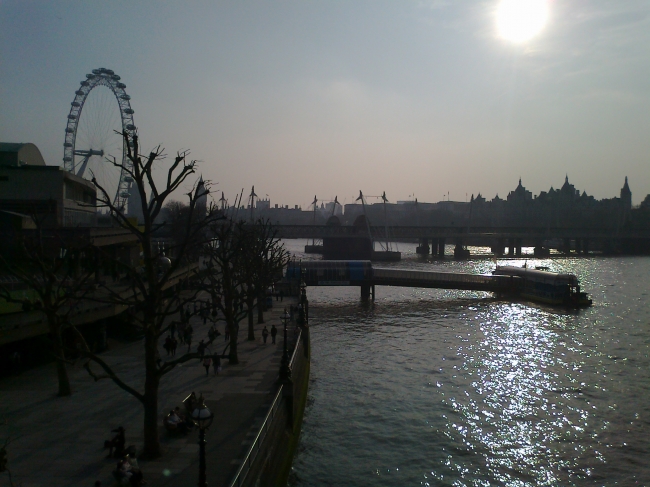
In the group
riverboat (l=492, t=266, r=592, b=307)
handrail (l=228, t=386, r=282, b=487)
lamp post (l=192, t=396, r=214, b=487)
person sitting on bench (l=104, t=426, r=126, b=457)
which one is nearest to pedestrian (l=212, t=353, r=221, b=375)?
handrail (l=228, t=386, r=282, b=487)

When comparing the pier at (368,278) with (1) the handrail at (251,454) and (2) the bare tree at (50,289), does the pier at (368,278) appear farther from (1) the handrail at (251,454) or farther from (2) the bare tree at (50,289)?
(1) the handrail at (251,454)

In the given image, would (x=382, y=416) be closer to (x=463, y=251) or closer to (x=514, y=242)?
(x=463, y=251)

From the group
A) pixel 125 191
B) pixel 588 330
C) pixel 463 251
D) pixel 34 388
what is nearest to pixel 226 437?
pixel 34 388

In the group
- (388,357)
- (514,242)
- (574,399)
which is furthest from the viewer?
(514,242)

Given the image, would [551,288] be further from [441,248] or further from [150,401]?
[441,248]

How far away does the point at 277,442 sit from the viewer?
1340cm

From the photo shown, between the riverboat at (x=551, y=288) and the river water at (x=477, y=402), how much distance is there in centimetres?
571

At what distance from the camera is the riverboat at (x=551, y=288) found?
43781 mm

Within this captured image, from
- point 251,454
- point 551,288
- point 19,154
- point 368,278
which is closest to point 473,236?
point 551,288

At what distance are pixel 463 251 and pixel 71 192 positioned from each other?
82.0 metres

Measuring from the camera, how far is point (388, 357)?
88.6 ft

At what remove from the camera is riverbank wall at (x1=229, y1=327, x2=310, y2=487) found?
33.3 ft

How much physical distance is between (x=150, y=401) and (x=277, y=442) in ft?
12.2

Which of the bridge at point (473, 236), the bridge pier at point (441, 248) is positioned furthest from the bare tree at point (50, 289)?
the bridge pier at point (441, 248)
